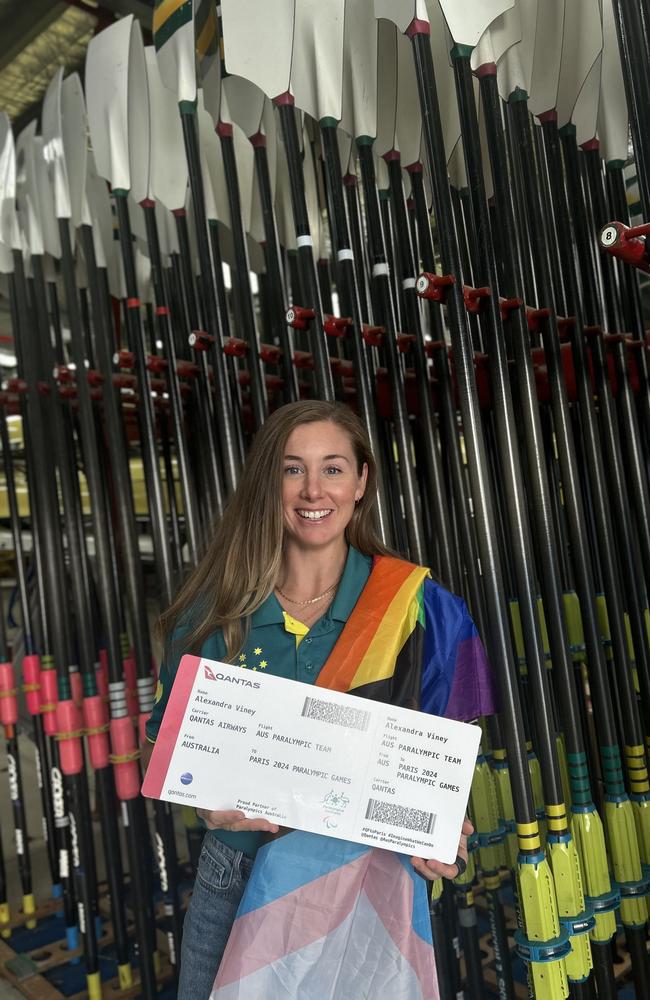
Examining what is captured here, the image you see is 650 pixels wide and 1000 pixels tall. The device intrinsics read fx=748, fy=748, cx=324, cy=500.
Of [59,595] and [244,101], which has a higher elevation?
[244,101]

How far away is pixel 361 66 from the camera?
1899 millimetres

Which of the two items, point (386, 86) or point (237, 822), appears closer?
point (237, 822)

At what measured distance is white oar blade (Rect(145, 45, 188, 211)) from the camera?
2.40 meters

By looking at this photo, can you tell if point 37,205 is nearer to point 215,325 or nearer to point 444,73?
point 215,325

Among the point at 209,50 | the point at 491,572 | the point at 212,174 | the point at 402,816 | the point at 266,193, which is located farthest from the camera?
the point at 212,174

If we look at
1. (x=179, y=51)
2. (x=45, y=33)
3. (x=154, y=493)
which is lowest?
(x=154, y=493)

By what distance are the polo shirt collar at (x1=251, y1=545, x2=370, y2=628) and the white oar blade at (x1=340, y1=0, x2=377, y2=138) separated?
125 cm

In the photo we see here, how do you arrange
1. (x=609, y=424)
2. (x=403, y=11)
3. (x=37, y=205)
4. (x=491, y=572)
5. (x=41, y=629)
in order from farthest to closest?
1. (x=41, y=629)
2. (x=37, y=205)
3. (x=609, y=424)
4. (x=403, y=11)
5. (x=491, y=572)

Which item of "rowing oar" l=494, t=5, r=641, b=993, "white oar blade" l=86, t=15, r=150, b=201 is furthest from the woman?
"white oar blade" l=86, t=15, r=150, b=201

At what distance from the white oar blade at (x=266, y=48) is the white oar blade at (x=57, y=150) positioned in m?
0.94

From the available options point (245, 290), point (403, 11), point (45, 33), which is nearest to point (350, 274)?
point (245, 290)

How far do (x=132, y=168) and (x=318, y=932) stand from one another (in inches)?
87.7

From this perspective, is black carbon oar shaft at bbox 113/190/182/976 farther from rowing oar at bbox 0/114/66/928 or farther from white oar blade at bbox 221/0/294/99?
white oar blade at bbox 221/0/294/99

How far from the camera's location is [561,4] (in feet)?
5.60
